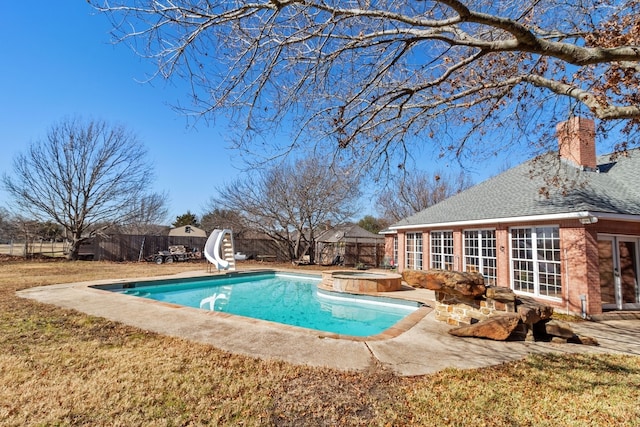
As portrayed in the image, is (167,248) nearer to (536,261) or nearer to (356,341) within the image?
(356,341)

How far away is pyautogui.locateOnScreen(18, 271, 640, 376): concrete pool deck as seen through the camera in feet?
14.7

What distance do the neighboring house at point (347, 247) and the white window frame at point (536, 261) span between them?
1247 cm

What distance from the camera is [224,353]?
14.9 ft

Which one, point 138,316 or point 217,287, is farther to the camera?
point 217,287

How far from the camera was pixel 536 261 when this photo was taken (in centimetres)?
944

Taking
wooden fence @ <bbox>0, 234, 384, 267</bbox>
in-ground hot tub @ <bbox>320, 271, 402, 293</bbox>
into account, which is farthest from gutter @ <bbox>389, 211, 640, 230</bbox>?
wooden fence @ <bbox>0, 234, 384, 267</bbox>

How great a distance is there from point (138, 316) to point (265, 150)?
4.92 m

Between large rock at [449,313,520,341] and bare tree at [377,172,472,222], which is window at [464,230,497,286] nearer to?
large rock at [449,313,520,341]

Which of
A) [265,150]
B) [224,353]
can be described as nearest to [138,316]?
[224,353]

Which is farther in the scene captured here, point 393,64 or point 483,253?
point 483,253

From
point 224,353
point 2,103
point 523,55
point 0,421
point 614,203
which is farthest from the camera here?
point 2,103

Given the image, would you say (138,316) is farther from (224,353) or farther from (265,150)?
(265,150)

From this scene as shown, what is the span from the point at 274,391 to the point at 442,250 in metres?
11.7

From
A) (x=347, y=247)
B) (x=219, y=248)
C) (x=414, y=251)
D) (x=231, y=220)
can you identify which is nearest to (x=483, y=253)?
(x=414, y=251)
